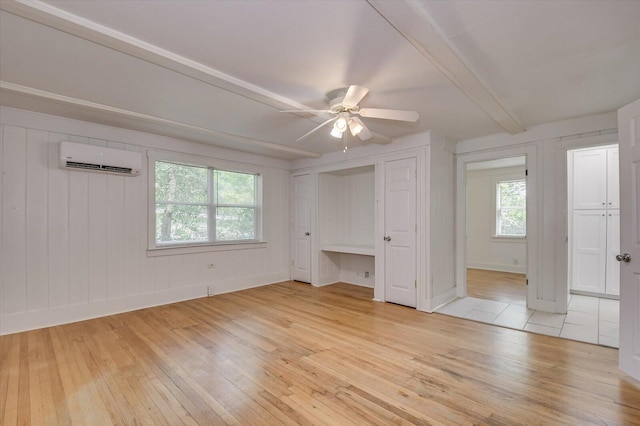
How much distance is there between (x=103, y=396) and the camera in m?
2.11

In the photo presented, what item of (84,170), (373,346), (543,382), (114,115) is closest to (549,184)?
(543,382)

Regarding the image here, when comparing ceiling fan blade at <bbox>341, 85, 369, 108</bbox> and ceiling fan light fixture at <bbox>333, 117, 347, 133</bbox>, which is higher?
ceiling fan blade at <bbox>341, 85, 369, 108</bbox>

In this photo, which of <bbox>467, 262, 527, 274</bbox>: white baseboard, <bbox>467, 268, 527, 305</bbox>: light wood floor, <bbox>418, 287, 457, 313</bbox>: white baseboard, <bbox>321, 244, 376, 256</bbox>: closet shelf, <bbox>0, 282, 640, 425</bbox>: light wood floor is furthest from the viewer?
<bbox>467, 262, 527, 274</bbox>: white baseboard

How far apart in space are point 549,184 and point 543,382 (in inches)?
104

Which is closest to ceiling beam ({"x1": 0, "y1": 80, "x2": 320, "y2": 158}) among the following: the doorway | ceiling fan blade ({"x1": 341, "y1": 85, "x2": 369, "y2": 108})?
ceiling fan blade ({"x1": 341, "y1": 85, "x2": 369, "y2": 108})

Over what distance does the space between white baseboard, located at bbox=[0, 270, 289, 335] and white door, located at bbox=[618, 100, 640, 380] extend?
189 inches

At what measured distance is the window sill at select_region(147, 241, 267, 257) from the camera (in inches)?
170

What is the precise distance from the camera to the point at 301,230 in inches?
234

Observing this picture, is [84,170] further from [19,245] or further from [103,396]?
[103,396]

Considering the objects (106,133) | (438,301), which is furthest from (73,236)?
(438,301)

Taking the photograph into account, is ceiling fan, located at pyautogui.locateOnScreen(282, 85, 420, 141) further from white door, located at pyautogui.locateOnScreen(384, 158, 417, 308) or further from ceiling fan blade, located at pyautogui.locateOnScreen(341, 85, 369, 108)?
white door, located at pyautogui.locateOnScreen(384, 158, 417, 308)

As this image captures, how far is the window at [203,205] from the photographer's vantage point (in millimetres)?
4470

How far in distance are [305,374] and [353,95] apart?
2293 millimetres

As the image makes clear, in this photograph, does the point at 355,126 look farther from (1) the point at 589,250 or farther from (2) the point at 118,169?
(1) the point at 589,250
